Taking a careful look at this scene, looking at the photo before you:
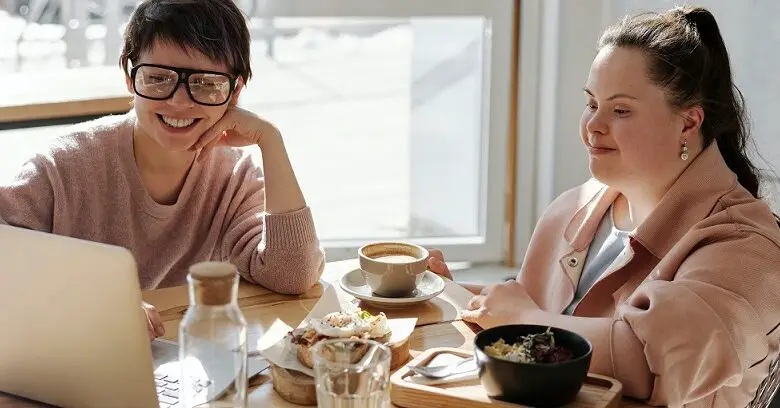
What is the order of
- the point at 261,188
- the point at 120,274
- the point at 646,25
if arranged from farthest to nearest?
1. the point at 261,188
2. the point at 646,25
3. the point at 120,274

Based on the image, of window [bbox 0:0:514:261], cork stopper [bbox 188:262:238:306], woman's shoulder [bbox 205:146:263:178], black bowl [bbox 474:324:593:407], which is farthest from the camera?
window [bbox 0:0:514:261]

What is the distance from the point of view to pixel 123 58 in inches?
74.5

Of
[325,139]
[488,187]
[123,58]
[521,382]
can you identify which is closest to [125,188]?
[123,58]

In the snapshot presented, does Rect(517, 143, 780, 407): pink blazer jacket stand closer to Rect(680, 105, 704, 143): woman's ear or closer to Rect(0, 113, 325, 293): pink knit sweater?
Rect(680, 105, 704, 143): woman's ear

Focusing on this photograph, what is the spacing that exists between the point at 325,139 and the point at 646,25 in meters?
1.64

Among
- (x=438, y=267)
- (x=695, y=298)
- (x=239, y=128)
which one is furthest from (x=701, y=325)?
(x=239, y=128)

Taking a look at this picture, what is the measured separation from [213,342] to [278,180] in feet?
2.39

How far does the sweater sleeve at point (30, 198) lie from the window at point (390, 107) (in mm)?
1177

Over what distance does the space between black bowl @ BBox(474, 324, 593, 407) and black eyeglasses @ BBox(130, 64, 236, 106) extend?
76cm

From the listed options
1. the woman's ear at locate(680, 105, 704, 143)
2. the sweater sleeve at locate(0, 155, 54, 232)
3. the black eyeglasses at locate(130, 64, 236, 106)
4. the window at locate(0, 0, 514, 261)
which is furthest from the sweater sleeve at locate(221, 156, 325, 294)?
the window at locate(0, 0, 514, 261)

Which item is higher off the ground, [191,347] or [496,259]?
[191,347]

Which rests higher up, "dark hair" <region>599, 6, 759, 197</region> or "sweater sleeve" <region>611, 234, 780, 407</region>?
"dark hair" <region>599, 6, 759, 197</region>

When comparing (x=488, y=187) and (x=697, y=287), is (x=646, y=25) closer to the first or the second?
(x=697, y=287)

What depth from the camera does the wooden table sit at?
156cm
